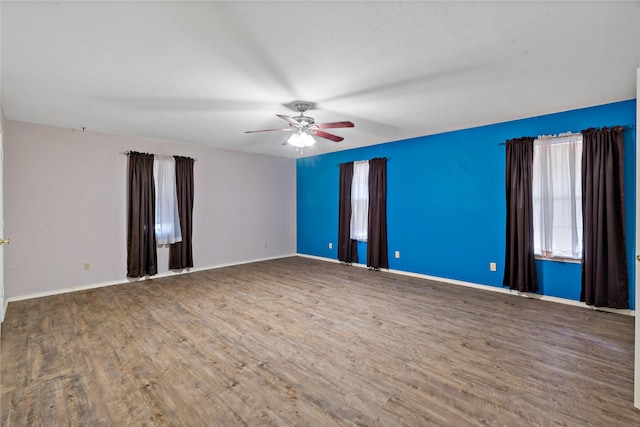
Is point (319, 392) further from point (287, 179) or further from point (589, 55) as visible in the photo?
point (287, 179)

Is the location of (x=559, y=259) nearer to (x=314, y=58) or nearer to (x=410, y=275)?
(x=410, y=275)

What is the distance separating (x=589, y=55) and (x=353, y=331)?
10.1 ft

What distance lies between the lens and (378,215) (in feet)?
18.5

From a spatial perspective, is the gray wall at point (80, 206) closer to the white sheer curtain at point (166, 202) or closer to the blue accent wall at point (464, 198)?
the white sheer curtain at point (166, 202)

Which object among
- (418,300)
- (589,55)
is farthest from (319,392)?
(589,55)

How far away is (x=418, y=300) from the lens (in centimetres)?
394

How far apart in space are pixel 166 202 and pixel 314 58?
4.10 m

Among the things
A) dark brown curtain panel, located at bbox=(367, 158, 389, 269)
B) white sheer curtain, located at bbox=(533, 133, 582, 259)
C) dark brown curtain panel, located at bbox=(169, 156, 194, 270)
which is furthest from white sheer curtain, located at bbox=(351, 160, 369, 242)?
dark brown curtain panel, located at bbox=(169, 156, 194, 270)

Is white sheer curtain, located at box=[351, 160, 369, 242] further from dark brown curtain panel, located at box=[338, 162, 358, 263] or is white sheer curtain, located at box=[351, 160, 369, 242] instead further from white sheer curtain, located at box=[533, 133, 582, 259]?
white sheer curtain, located at box=[533, 133, 582, 259]

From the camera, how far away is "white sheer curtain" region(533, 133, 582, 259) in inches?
143

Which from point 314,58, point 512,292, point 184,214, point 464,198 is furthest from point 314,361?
point 184,214

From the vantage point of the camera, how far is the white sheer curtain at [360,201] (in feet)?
19.5

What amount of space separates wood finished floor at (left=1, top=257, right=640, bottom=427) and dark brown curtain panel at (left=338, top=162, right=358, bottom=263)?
2.04 m

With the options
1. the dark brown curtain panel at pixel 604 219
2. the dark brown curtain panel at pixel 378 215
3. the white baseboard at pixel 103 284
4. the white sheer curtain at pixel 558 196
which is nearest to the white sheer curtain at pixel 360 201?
the dark brown curtain panel at pixel 378 215
